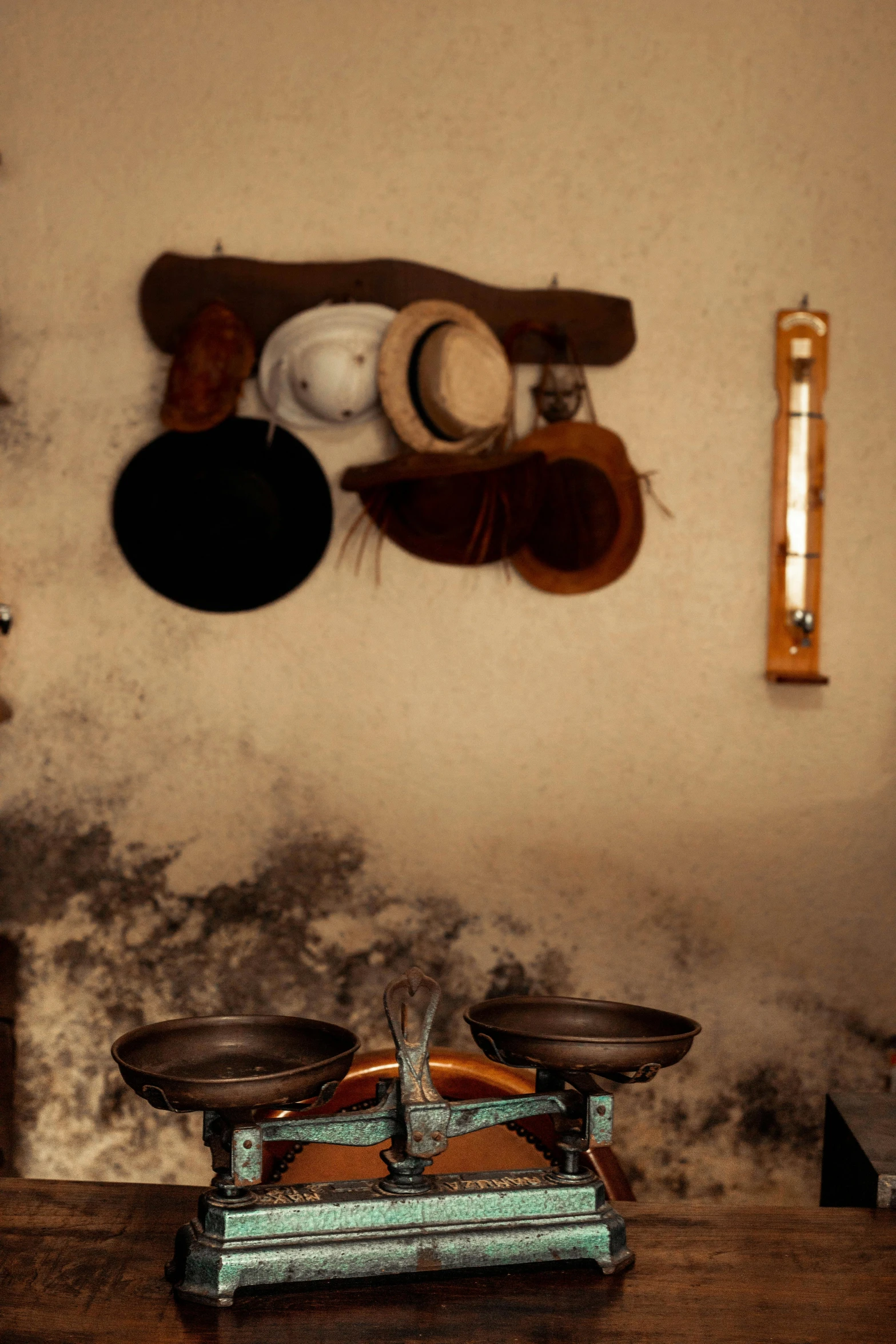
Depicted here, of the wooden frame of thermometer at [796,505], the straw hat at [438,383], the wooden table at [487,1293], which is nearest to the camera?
the wooden table at [487,1293]

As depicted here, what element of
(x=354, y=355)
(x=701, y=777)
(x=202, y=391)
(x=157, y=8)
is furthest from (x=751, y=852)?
(x=157, y=8)

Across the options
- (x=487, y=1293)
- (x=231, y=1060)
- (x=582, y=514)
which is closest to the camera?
(x=487, y=1293)

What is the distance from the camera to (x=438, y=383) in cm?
305

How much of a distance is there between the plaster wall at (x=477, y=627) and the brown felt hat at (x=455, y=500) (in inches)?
3.7

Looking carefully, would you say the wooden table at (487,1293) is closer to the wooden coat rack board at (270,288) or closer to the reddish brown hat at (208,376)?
the reddish brown hat at (208,376)

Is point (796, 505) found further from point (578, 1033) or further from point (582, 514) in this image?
point (578, 1033)

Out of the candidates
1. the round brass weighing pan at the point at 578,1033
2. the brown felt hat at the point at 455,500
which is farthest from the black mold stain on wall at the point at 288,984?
the round brass weighing pan at the point at 578,1033

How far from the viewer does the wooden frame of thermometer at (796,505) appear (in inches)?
131

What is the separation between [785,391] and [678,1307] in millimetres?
2656

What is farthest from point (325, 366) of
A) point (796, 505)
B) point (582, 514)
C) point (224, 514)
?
point (796, 505)

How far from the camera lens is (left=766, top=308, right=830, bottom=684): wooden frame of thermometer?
3.33 meters

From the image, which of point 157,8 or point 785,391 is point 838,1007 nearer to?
point 785,391

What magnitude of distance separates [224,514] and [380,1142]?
2134 millimetres

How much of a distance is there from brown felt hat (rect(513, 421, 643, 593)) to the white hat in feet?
1.58
